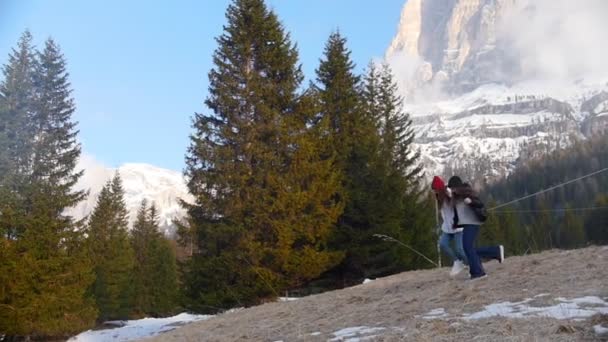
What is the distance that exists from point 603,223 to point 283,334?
65.7 metres

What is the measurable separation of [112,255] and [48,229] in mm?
27665

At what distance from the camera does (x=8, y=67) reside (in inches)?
1185

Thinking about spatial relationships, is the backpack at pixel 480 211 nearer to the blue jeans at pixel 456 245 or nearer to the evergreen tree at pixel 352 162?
the blue jeans at pixel 456 245

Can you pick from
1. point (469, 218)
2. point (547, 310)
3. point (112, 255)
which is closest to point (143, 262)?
point (112, 255)

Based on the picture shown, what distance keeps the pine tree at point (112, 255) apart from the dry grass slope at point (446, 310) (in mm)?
38489

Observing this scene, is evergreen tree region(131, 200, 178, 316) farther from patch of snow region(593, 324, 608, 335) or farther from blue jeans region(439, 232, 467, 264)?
patch of snow region(593, 324, 608, 335)

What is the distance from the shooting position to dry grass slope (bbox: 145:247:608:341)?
17.5ft

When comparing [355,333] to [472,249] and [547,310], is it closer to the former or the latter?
[547,310]

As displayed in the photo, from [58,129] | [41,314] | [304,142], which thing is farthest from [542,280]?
[58,129]

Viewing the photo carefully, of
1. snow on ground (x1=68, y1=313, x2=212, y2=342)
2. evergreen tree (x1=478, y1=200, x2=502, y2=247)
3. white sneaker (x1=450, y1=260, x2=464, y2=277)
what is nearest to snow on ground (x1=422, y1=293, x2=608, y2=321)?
white sneaker (x1=450, y1=260, x2=464, y2=277)

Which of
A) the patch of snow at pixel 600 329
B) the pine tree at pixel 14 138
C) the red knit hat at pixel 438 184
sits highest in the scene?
the pine tree at pixel 14 138

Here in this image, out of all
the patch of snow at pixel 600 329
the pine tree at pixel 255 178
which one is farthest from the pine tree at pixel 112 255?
the patch of snow at pixel 600 329

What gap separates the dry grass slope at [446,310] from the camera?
5320 millimetres

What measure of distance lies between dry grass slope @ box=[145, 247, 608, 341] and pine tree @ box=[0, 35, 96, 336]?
37.2ft
